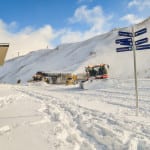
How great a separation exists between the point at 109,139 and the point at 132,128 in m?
1.41

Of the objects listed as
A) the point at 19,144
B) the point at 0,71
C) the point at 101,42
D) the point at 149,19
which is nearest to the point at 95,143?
the point at 19,144

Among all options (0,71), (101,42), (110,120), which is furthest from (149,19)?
(110,120)

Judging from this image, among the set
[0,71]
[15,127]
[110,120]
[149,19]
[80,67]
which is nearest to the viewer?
[15,127]

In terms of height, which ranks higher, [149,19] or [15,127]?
[149,19]

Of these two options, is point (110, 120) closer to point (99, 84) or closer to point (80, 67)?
point (99, 84)

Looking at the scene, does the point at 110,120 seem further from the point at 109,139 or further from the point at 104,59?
the point at 104,59

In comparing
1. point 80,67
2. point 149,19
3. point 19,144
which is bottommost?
point 19,144

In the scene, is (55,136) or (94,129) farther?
(94,129)

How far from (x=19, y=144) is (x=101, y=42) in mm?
72643

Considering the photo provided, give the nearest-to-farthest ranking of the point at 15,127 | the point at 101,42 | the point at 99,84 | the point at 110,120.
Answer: the point at 15,127 → the point at 110,120 → the point at 99,84 → the point at 101,42

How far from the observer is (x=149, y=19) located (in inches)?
3290

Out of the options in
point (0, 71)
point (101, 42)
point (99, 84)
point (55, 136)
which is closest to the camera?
point (55, 136)

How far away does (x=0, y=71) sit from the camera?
114 meters

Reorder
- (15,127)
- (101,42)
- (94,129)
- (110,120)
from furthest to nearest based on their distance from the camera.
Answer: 1. (101,42)
2. (110,120)
3. (15,127)
4. (94,129)
